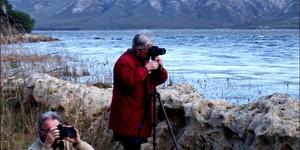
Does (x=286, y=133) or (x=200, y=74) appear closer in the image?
(x=286, y=133)

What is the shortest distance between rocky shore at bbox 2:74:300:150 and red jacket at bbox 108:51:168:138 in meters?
1.06

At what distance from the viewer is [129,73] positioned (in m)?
6.21

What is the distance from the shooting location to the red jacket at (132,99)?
630 centimetres

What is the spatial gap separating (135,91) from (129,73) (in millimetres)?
263

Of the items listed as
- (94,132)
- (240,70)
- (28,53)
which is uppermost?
(28,53)

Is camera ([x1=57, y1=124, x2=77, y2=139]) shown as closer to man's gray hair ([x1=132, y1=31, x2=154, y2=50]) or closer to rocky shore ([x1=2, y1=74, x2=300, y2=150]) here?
man's gray hair ([x1=132, y1=31, x2=154, y2=50])

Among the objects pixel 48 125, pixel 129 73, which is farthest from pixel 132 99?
pixel 48 125

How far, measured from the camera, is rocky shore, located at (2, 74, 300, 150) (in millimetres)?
6562

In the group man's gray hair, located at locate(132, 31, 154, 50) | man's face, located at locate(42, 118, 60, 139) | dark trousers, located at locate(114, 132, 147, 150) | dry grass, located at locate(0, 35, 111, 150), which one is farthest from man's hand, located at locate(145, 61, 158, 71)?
dry grass, located at locate(0, 35, 111, 150)

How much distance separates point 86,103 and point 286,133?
338cm

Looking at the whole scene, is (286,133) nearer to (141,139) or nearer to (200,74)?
(141,139)

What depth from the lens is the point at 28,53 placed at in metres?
10.5

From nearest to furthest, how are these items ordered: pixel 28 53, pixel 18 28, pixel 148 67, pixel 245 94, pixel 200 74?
pixel 148 67 → pixel 18 28 → pixel 28 53 → pixel 245 94 → pixel 200 74

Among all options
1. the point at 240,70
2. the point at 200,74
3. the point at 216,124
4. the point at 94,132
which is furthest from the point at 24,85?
the point at 240,70
